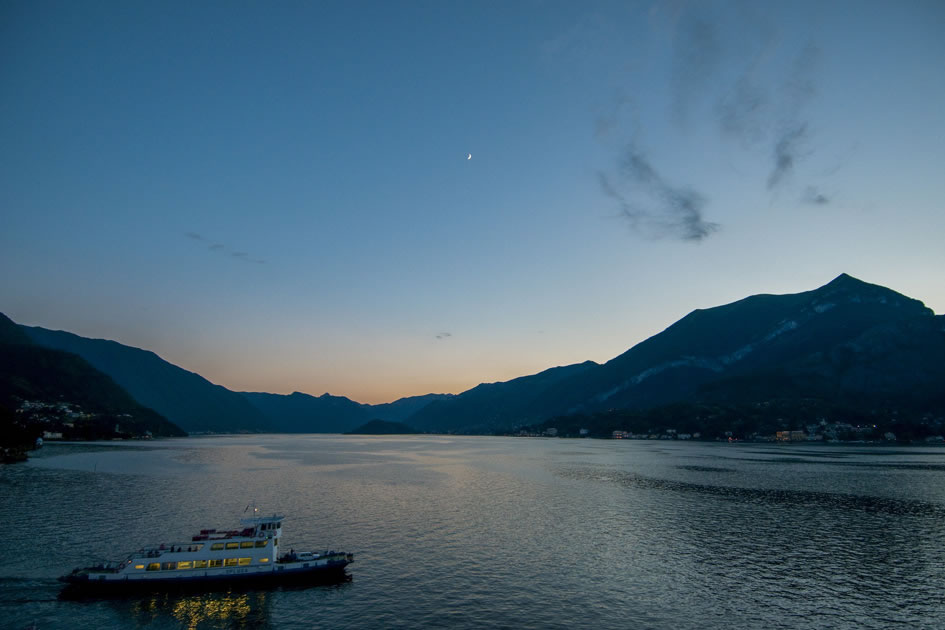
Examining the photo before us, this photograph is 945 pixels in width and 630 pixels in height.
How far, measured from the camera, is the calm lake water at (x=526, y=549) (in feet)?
154

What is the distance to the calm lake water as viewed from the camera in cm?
4697

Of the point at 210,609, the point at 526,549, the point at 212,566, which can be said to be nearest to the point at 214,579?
the point at 212,566

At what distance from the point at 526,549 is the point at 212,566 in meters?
40.9

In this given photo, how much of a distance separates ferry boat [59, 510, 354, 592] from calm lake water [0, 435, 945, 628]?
96.7 inches

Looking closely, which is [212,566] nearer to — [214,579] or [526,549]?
[214,579]

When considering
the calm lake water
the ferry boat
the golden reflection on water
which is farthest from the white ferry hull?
the golden reflection on water

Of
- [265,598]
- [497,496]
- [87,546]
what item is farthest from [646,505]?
[87,546]

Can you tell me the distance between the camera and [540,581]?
55562mm

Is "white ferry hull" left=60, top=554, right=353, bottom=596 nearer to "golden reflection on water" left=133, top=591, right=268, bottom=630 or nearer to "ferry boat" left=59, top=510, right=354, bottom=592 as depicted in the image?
"ferry boat" left=59, top=510, right=354, bottom=592

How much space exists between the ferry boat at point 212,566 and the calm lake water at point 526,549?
2.46 m

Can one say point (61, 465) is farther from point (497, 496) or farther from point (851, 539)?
point (851, 539)

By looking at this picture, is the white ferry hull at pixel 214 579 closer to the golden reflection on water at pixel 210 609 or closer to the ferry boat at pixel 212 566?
the ferry boat at pixel 212 566

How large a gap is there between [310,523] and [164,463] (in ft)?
474

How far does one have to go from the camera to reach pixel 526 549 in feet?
227
